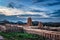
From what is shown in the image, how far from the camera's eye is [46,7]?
12.1 feet

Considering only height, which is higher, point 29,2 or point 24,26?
point 29,2

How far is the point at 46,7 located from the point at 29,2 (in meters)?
0.32

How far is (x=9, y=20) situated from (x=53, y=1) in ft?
2.82

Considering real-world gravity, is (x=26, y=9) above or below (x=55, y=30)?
above

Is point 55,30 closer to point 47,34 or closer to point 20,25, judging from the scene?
point 47,34

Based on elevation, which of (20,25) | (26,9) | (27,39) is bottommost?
(27,39)

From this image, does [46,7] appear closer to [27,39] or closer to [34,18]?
[34,18]

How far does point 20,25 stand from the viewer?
3695 mm

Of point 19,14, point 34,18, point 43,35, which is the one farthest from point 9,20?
point 43,35

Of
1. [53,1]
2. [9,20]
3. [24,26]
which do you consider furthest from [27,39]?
[53,1]

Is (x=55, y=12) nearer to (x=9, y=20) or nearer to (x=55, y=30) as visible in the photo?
(x=55, y=30)

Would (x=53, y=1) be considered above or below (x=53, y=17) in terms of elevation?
above

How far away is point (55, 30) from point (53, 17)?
9.5 inches

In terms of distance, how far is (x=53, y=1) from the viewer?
3.66 metres
